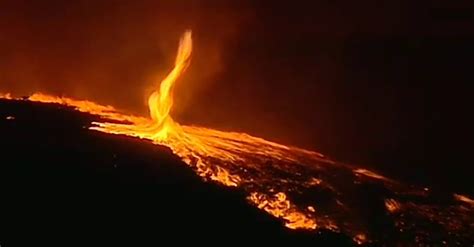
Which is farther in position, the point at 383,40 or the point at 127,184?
the point at 383,40

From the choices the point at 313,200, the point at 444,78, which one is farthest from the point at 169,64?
the point at 313,200

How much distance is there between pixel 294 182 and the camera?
5.38 metres

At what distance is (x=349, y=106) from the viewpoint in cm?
1039

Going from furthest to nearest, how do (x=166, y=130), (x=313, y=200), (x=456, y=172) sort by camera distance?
(x=456, y=172)
(x=166, y=130)
(x=313, y=200)

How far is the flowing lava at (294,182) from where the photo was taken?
190 inches

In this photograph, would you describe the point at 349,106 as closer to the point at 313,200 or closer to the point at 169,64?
the point at 169,64

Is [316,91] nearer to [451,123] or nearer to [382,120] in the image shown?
[382,120]

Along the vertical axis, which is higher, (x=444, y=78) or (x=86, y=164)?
(x=444, y=78)

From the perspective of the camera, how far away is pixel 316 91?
10.5m

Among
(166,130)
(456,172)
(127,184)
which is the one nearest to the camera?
(127,184)

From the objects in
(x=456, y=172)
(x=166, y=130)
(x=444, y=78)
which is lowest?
(x=456, y=172)

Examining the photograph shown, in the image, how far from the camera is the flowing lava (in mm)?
4828

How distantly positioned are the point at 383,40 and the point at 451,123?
1525mm

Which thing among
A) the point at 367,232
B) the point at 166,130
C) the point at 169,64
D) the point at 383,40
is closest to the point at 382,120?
the point at 383,40
